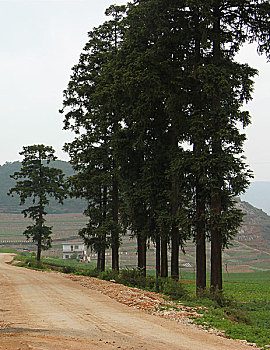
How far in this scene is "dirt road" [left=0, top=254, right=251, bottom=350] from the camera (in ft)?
25.0

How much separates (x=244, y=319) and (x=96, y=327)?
5.35 metres

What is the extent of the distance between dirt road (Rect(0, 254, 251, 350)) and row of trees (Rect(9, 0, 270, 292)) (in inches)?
248

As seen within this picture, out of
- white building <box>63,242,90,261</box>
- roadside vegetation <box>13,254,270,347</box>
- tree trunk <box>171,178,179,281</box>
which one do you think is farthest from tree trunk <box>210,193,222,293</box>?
white building <box>63,242,90,261</box>

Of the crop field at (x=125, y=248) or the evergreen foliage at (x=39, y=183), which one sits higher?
the evergreen foliage at (x=39, y=183)

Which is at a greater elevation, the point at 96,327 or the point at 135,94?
the point at 135,94

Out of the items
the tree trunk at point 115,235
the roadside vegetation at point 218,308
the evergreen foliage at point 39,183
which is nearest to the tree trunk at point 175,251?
the roadside vegetation at point 218,308

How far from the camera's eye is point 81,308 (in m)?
11.9

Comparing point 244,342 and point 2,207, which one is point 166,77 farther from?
point 2,207

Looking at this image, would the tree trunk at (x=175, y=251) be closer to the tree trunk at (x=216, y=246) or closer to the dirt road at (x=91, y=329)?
the tree trunk at (x=216, y=246)

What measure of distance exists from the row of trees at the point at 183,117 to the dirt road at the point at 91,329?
6.30m

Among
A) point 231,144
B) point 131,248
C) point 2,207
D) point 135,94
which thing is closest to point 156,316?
point 231,144

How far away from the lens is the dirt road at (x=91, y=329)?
300 inches

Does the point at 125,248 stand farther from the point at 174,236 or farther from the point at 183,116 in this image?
the point at 183,116

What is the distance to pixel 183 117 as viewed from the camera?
1847cm
